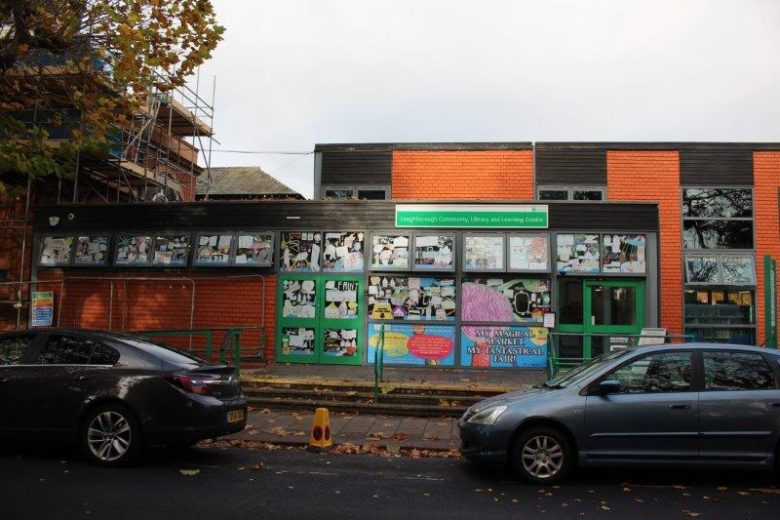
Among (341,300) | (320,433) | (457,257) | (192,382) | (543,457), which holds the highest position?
(457,257)

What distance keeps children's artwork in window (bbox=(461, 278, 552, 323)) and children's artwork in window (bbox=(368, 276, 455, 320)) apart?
37 cm

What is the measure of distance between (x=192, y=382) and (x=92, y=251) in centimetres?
891

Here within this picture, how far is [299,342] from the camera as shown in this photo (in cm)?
1349

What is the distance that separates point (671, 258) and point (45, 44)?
13.1 m

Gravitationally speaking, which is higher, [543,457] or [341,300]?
[341,300]

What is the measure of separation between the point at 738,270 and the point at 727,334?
1.47 metres

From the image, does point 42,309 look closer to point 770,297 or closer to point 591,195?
point 591,195

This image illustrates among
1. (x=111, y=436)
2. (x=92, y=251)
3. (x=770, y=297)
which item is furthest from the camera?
(x=92, y=251)

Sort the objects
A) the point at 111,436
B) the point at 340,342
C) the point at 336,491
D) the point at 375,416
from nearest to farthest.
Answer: the point at 336,491, the point at 111,436, the point at 375,416, the point at 340,342

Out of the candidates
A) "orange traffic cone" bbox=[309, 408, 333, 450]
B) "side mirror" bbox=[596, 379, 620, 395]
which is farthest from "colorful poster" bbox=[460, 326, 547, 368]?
"side mirror" bbox=[596, 379, 620, 395]

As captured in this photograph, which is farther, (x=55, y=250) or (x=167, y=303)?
(x=55, y=250)

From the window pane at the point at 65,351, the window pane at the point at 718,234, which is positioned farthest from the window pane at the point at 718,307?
the window pane at the point at 65,351

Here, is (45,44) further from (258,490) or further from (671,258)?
(671,258)

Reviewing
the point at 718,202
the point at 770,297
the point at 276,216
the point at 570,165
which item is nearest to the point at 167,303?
the point at 276,216
